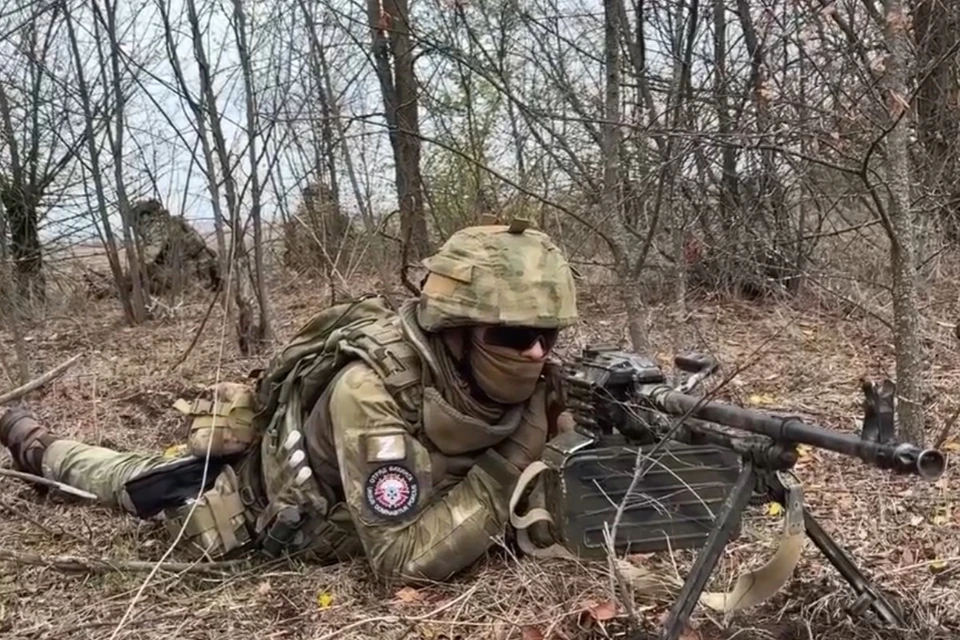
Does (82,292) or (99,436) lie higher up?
(82,292)

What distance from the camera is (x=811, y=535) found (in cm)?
256

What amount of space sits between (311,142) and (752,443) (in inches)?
247

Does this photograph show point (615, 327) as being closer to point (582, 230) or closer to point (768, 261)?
point (582, 230)

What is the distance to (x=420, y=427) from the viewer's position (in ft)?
11.0

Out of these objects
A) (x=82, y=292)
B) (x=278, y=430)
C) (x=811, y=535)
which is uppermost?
(x=82, y=292)

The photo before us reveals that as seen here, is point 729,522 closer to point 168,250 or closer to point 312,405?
point 312,405

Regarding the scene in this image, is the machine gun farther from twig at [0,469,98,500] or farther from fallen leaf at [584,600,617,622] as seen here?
twig at [0,469,98,500]

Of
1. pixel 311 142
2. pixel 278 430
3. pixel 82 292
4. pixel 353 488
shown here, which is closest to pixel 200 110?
pixel 311 142

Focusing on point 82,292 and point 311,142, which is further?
point 82,292

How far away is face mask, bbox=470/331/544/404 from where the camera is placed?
3.21m

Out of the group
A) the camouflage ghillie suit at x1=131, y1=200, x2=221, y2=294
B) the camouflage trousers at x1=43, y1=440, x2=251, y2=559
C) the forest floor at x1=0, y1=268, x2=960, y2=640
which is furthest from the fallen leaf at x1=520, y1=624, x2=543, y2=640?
the camouflage ghillie suit at x1=131, y1=200, x2=221, y2=294

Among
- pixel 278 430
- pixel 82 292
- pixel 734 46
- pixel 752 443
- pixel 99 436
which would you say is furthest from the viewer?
pixel 82 292

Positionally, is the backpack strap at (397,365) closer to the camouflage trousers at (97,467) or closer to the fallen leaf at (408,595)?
the fallen leaf at (408,595)

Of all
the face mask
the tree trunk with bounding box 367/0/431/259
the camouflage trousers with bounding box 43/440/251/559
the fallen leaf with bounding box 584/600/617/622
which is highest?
the tree trunk with bounding box 367/0/431/259
